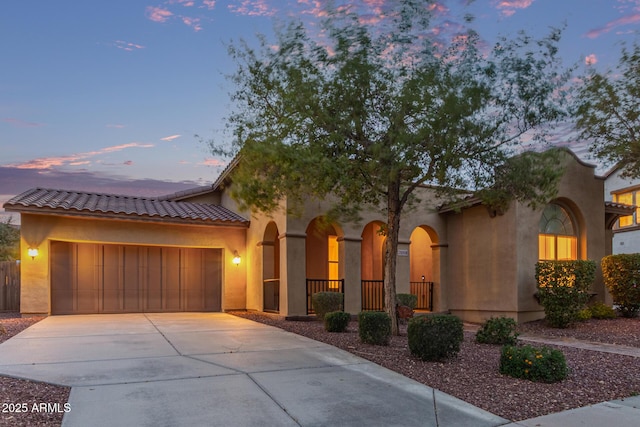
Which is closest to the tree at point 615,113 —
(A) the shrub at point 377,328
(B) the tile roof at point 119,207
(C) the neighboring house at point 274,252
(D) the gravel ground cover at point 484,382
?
(C) the neighboring house at point 274,252

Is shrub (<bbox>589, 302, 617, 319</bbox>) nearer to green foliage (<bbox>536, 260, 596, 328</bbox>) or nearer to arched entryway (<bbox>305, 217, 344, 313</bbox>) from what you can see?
green foliage (<bbox>536, 260, 596, 328</bbox>)

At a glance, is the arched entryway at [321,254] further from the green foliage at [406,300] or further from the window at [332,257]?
the green foliage at [406,300]

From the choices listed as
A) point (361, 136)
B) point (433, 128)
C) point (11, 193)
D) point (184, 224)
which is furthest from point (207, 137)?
point (11, 193)

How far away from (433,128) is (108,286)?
1197cm

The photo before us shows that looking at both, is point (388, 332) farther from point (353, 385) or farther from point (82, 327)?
point (82, 327)

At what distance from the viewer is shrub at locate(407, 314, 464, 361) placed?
7027 mm

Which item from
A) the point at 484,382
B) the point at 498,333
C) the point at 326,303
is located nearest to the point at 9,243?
the point at 326,303

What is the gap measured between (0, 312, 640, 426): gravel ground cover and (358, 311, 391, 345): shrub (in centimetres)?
15

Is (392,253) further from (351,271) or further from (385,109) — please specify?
(351,271)

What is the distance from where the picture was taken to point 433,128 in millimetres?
7391

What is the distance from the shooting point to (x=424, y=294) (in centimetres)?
1627

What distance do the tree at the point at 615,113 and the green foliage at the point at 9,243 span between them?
26114mm

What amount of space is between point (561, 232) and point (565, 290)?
114 inches

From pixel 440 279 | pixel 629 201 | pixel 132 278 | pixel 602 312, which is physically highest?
pixel 629 201
